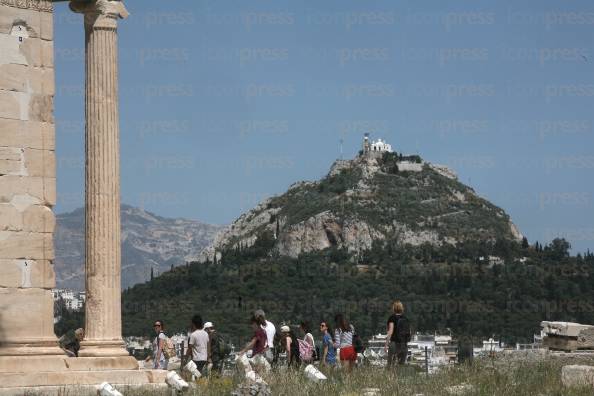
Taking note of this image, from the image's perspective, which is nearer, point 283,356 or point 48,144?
point 48,144

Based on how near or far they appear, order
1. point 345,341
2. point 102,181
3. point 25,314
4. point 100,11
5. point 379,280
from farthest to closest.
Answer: point 379,280 < point 345,341 < point 100,11 < point 102,181 < point 25,314

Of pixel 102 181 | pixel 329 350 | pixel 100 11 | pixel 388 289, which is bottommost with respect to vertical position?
pixel 329 350

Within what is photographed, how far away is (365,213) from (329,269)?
12604 millimetres

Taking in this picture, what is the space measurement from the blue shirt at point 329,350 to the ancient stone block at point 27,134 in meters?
7.36

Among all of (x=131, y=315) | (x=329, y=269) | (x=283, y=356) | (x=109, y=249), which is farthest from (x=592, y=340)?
(x=329, y=269)

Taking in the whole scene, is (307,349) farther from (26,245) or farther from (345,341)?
(26,245)

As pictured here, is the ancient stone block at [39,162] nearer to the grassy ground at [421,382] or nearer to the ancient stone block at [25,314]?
the ancient stone block at [25,314]

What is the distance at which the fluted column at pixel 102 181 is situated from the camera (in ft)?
76.1

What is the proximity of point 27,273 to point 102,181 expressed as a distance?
2069 mm

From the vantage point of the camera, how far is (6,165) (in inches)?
886

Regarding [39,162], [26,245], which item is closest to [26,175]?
[39,162]

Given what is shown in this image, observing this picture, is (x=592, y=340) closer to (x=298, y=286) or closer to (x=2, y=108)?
(x=2, y=108)

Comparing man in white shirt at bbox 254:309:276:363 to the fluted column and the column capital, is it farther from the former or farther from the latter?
the column capital

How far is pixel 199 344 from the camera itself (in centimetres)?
2503
